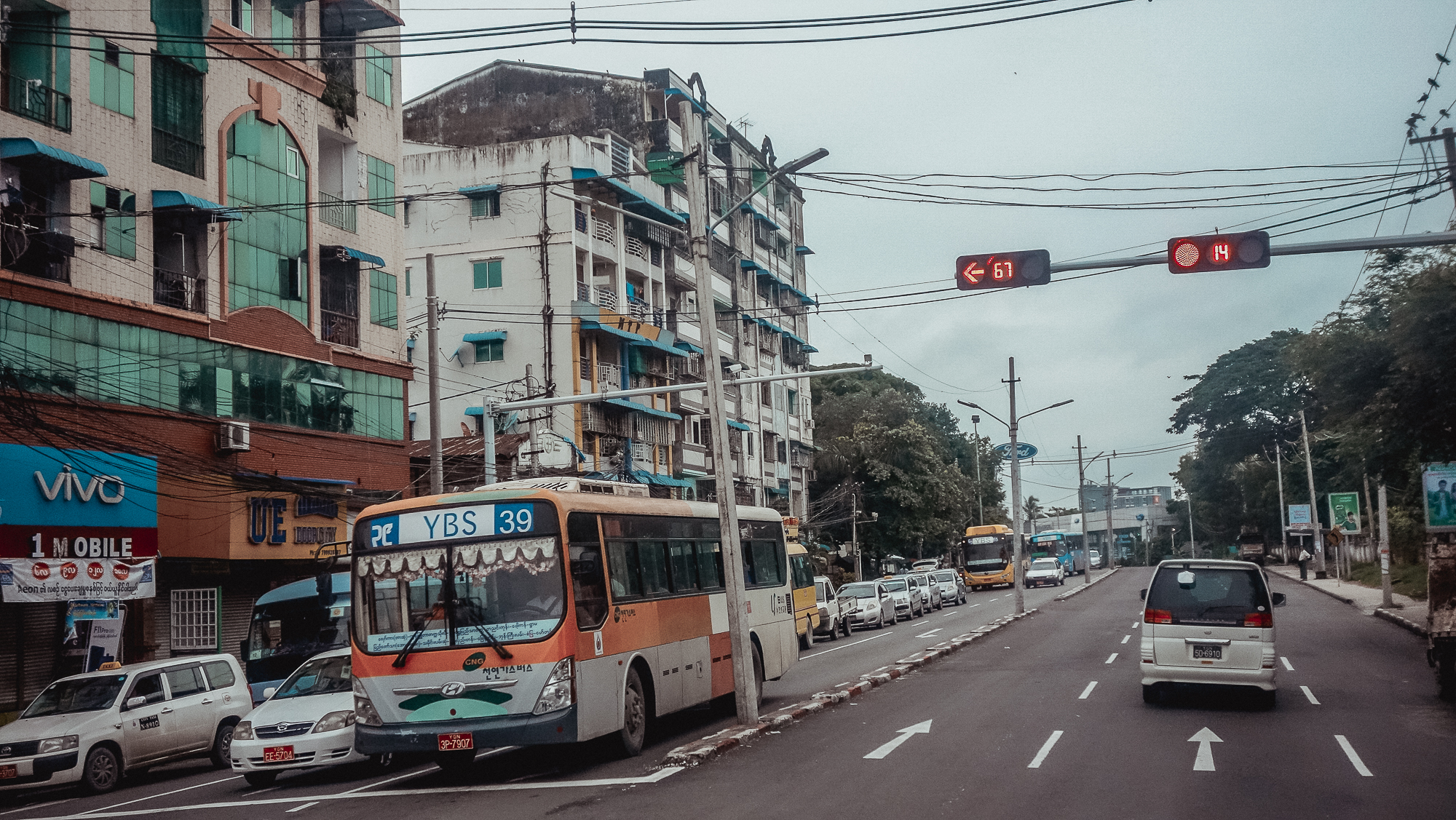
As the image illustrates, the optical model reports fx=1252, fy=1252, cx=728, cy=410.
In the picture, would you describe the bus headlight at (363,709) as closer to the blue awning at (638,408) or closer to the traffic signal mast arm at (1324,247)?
the traffic signal mast arm at (1324,247)

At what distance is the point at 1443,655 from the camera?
16.9 meters

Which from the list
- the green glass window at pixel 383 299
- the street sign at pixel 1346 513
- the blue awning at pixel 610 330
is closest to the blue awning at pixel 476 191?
the blue awning at pixel 610 330

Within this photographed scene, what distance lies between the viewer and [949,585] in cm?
5412

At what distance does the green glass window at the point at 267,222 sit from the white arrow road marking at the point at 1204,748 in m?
22.4

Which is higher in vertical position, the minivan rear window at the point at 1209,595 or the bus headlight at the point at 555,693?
the minivan rear window at the point at 1209,595

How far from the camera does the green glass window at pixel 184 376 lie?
2286 cm

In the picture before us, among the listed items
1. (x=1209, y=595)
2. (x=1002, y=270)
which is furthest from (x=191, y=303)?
(x=1209, y=595)

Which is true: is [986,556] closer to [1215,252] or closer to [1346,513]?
[1346,513]

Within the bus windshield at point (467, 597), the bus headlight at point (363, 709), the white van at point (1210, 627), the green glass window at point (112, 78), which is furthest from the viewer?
the green glass window at point (112, 78)

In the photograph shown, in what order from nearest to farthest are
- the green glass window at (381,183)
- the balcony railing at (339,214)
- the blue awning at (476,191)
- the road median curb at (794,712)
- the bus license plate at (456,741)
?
the bus license plate at (456,741) → the road median curb at (794,712) → the balcony railing at (339,214) → the green glass window at (381,183) → the blue awning at (476,191)

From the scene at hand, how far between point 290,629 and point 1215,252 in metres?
17.6

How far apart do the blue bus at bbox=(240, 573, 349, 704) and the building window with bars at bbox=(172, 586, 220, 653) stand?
3.99 meters

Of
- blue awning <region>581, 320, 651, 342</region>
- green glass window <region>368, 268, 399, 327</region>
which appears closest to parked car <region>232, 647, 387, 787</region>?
green glass window <region>368, 268, 399, 327</region>

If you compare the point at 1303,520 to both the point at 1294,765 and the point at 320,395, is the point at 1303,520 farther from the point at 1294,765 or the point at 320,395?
the point at 1294,765
